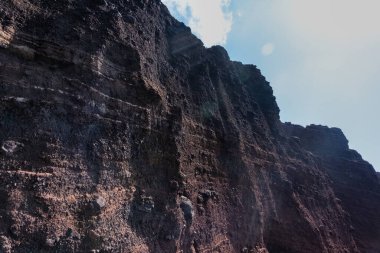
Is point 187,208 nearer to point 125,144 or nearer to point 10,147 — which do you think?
point 125,144

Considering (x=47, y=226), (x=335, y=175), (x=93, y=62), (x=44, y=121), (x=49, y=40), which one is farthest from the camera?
(x=335, y=175)

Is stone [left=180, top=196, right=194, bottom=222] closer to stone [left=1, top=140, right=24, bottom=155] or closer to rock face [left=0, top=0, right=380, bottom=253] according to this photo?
rock face [left=0, top=0, right=380, bottom=253]

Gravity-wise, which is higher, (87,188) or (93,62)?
(93,62)

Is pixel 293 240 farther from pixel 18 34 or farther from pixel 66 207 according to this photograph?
pixel 18 34

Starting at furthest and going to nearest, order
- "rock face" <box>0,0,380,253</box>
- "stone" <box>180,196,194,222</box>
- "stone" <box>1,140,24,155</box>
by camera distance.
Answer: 1. "stone" <box>180,196,194,222</box>
2. "rock face" <box>0,0,380,253</box>
3. "stone" <box>1,140,24,155</box>

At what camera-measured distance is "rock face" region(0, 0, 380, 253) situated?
1153 cm

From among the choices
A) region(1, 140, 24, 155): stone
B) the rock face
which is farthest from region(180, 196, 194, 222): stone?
region(1, 140, 24, 155): stone

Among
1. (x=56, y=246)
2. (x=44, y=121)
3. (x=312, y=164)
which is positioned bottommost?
(x=56, y=246)

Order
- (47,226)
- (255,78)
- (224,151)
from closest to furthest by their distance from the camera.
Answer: (47,226), (224,151), (255,78)

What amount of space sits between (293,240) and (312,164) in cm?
1165

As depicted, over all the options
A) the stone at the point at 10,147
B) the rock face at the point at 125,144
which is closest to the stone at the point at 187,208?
the rock face at the point at 125,144

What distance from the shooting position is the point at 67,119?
1285cm

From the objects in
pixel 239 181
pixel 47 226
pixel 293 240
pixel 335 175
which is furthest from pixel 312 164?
pixel 47 226

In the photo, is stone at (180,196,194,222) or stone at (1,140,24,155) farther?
stone at (180,196,194,222)
